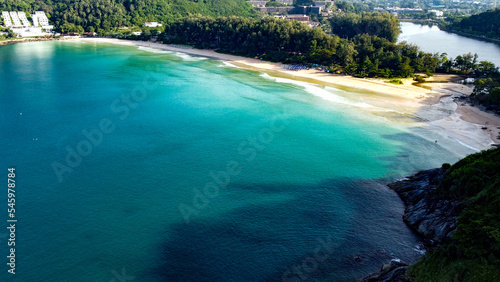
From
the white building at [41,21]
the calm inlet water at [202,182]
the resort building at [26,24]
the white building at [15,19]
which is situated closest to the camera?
the calm inlet water at [202,182]

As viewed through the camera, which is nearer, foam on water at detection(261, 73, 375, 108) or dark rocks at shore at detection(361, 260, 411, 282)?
dark rocks at shore at detection(361, 260, 411, 282)

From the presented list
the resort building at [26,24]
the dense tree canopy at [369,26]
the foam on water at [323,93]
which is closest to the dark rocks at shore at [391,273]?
the foam on water at [323,93]

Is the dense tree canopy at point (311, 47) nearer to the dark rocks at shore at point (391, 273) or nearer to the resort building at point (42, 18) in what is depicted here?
the resort building at point (42, 18)

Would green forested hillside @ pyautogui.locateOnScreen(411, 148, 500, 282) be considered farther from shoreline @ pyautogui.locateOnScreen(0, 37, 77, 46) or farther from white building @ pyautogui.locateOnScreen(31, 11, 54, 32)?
white building @ pyautogui.locateOnScreen(31, 11, 54, 32)

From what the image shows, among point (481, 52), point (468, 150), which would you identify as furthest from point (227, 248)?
point (481, 52)

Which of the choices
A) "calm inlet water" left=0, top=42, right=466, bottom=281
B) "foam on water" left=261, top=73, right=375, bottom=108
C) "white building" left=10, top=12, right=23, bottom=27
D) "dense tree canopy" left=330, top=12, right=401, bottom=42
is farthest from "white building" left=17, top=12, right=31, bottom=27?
"dense tree canopy" left=330, top=12, right=401, bottom=42
